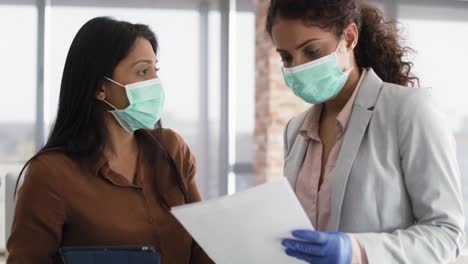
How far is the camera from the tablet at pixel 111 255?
3.17 feet

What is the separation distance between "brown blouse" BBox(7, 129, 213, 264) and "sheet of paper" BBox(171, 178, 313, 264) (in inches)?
15.4

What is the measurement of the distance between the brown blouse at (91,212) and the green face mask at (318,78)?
0.45 metres

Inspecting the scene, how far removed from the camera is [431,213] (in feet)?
3.21

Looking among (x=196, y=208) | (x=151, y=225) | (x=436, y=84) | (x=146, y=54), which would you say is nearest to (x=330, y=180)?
(x=196, y=208)

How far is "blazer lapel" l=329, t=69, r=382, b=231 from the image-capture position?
3.52ft

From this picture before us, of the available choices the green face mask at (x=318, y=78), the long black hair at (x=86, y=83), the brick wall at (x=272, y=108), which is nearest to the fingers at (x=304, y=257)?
the green face mask at (x=318, y=78)

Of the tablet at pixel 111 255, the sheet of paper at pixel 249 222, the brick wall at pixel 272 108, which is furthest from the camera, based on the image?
the brick wall at pixel 272 108

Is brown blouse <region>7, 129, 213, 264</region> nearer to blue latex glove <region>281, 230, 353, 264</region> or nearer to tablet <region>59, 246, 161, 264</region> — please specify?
tablet <region>59, 246, 161, 264</region>

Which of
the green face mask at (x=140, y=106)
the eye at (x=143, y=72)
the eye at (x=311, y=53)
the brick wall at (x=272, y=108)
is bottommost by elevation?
the brick wall at (x=272, y=108)

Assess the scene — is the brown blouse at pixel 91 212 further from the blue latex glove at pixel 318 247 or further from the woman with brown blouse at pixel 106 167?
the blue latex glove at pixel 318 247

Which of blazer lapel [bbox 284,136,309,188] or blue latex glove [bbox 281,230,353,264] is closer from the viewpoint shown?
blue latex glove [bbox 281,230,353,264]

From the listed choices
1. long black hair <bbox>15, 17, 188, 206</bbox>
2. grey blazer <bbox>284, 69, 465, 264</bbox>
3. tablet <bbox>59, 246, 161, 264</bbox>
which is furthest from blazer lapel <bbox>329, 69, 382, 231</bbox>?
long black hair <bbox>15, 17, 188, 206</bbox>

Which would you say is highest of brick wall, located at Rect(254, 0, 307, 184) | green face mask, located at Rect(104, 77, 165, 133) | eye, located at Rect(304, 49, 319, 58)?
eye, located at Rect(304, 49, 319, 58)

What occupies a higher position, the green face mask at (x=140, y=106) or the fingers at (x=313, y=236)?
the green face mask at (x=140, y=106)
